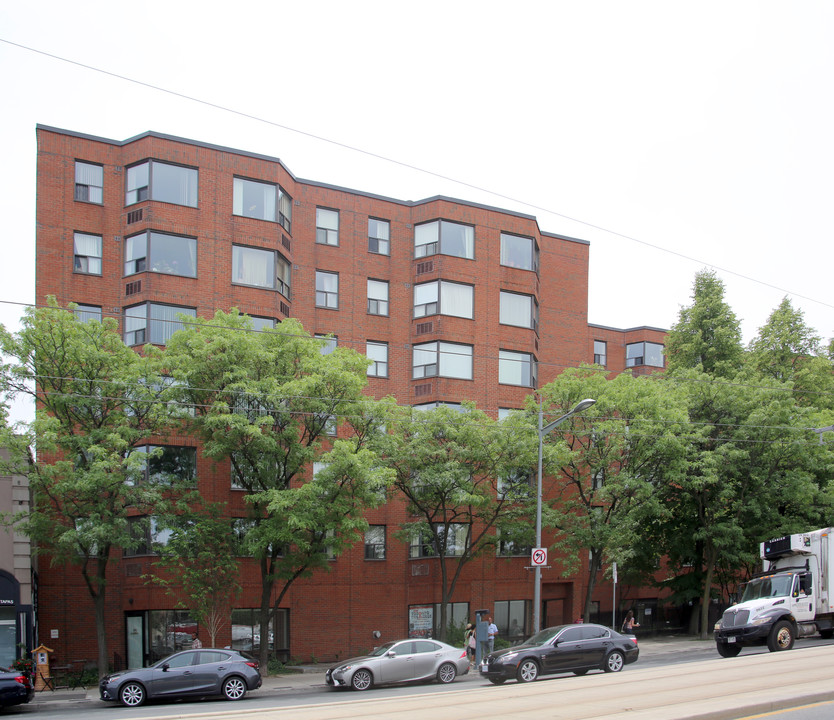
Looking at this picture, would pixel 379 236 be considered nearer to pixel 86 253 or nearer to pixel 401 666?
pixel 86 253

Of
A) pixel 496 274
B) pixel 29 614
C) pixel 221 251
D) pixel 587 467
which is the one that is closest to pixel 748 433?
pixel 587 467

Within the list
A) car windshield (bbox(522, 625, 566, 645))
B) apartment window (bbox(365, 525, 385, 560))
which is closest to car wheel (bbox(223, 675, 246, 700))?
car windshield (bbox(522, 625, 566, 645))

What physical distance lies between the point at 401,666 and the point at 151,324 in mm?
16128

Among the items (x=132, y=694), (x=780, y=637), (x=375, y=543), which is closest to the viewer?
(x=132, y=694)

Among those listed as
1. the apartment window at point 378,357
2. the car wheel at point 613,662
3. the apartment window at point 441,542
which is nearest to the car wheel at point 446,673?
the car wheel at point 613,662

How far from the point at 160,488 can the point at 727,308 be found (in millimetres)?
29824

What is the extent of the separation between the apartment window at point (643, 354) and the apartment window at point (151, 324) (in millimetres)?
31984

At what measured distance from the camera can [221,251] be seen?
3528cm

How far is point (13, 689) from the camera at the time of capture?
21422 mm

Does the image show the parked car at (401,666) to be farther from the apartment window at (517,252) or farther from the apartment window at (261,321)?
the apartment window at (517,252)

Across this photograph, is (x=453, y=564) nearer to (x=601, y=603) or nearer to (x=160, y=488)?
(x=601, y=603)

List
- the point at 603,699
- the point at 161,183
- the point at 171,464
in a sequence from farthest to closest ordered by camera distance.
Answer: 1. the point at 161,183
2. the point at 171,464
3. the point at 603,699

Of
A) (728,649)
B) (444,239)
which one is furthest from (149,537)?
(728,649)

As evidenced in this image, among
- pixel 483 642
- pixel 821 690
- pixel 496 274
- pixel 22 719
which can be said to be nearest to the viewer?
pixel 821 690
